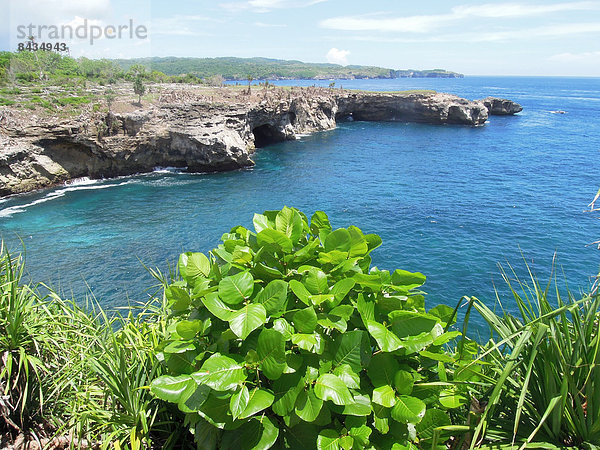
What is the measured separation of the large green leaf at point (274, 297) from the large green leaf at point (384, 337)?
837 mm

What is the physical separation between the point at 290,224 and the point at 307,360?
1.57 metres

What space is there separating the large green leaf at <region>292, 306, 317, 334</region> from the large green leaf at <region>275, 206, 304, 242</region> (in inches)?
42.5

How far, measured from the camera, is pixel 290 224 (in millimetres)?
4691

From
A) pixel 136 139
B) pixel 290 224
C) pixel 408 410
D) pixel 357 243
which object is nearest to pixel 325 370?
pixel 408 410

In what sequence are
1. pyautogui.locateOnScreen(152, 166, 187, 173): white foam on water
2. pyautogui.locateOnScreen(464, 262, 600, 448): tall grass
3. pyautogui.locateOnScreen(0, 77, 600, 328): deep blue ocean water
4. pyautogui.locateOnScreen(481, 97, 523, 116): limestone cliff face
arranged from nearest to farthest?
pyautogui.locateOnScreen(464, 262, 600, 448): tall grass < pyautogui.locateOnScreen(0, 77, 600, 328): deep blue ocean water < pyautogui.locateOnScreen(152, 166, 187, 173): white foam on water < pyautogui.locateOnScreen(481, 97, 523, 116): limestone cliff face

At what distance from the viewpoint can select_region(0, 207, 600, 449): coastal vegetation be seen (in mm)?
3408

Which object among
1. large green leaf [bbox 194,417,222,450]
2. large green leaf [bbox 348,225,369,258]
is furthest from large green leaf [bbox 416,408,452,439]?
large green leaf [bbox 194,417,222,450]

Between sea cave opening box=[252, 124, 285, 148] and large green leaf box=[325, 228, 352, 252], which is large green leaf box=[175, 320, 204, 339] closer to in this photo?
large green leaf box=[325, 228, 352, 252]

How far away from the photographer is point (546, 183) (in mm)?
42281

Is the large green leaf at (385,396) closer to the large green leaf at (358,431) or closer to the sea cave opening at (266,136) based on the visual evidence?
the large green leaf at (358,431)

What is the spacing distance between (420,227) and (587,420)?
2817cm

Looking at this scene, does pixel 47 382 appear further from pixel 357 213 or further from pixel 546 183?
pixel 546 183

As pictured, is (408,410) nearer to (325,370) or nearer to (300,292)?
(325,370)

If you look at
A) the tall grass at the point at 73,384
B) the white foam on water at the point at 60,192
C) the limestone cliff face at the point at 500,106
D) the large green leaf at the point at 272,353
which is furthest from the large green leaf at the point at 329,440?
the limestone cliff face at the point at 500,106
